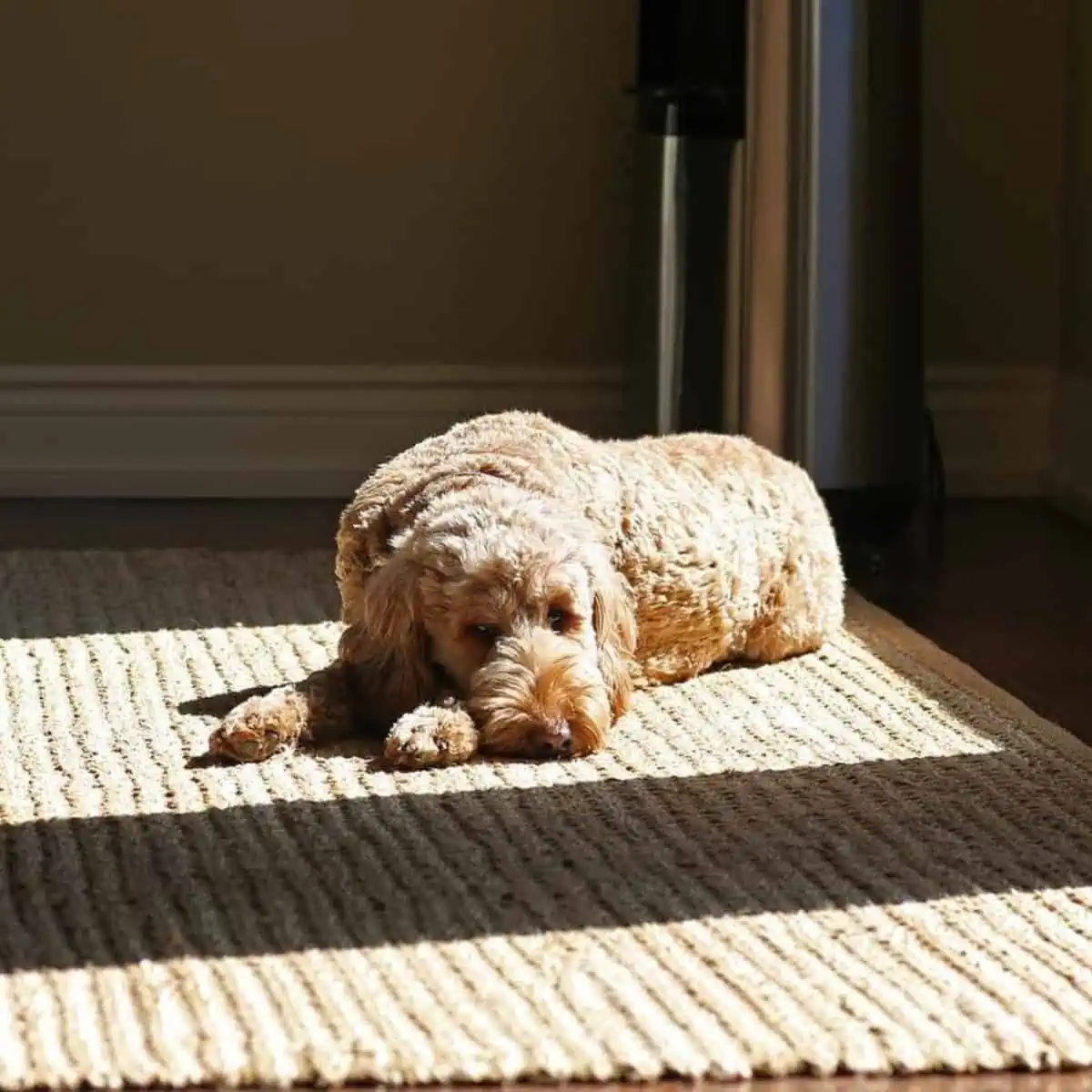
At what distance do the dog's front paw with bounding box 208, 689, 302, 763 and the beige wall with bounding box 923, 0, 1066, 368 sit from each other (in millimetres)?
1979

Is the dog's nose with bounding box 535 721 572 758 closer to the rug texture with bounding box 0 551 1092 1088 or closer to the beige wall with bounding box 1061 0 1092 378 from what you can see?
the rug texture with bounding box 0 551 1092 1088

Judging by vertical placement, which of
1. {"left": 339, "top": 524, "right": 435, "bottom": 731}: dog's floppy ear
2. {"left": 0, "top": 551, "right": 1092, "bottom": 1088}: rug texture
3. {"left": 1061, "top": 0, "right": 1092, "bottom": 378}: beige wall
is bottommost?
{"left": 0, "top": 551, "right": 1092, "bottom": 1088}: rug texture

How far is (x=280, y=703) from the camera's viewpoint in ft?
6.41

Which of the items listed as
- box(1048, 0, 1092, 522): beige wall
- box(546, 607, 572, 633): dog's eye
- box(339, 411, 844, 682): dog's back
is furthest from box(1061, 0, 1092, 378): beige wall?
box(546, 607, 572, 633): dog's eye

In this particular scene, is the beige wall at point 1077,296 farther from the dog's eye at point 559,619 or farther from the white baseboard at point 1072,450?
the dog's eye at point 559,619

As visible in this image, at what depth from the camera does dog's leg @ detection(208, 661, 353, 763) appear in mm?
1919

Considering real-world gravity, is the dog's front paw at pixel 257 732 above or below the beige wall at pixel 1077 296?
below

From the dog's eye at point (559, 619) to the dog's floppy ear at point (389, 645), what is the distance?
119mm

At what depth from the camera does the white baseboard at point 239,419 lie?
3.50 meters

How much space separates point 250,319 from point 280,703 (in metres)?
1.68

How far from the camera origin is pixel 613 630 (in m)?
2.00

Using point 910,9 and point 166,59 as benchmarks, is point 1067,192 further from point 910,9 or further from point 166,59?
point 166,59

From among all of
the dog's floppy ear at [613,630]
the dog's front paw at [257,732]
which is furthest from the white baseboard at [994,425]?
the dog's front paw at [257,732]

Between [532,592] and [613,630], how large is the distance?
13 centimetres
